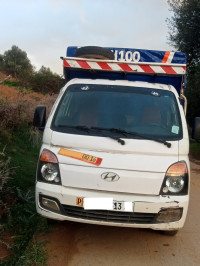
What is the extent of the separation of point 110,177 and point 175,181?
74 cm

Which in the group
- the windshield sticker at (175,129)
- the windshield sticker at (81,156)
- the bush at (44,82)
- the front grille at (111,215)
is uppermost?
the windshield sticker at (175,129)

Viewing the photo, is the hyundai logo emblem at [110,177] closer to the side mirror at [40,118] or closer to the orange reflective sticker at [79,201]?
the orange reflective sticker at [79,201]

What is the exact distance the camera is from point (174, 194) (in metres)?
3.83

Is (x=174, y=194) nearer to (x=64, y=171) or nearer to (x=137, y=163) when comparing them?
(x=137, y=163)

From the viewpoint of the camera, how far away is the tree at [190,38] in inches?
589

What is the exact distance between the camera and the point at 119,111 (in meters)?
4.56

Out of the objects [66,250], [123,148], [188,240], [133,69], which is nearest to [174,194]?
[123,148]

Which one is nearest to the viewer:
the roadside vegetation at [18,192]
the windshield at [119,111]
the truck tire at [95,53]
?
the roadside vegetation at [18,192]

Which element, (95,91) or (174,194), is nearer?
(174,194)

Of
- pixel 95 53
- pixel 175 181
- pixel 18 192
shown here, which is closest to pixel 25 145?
pixel 18 192

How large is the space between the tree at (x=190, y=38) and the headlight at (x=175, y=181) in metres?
11.4

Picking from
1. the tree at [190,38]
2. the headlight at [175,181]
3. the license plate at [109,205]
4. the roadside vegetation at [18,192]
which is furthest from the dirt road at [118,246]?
the tree at [190,38]

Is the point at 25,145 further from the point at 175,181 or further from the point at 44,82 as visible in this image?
the point at 44,82

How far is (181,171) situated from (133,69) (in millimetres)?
1992
